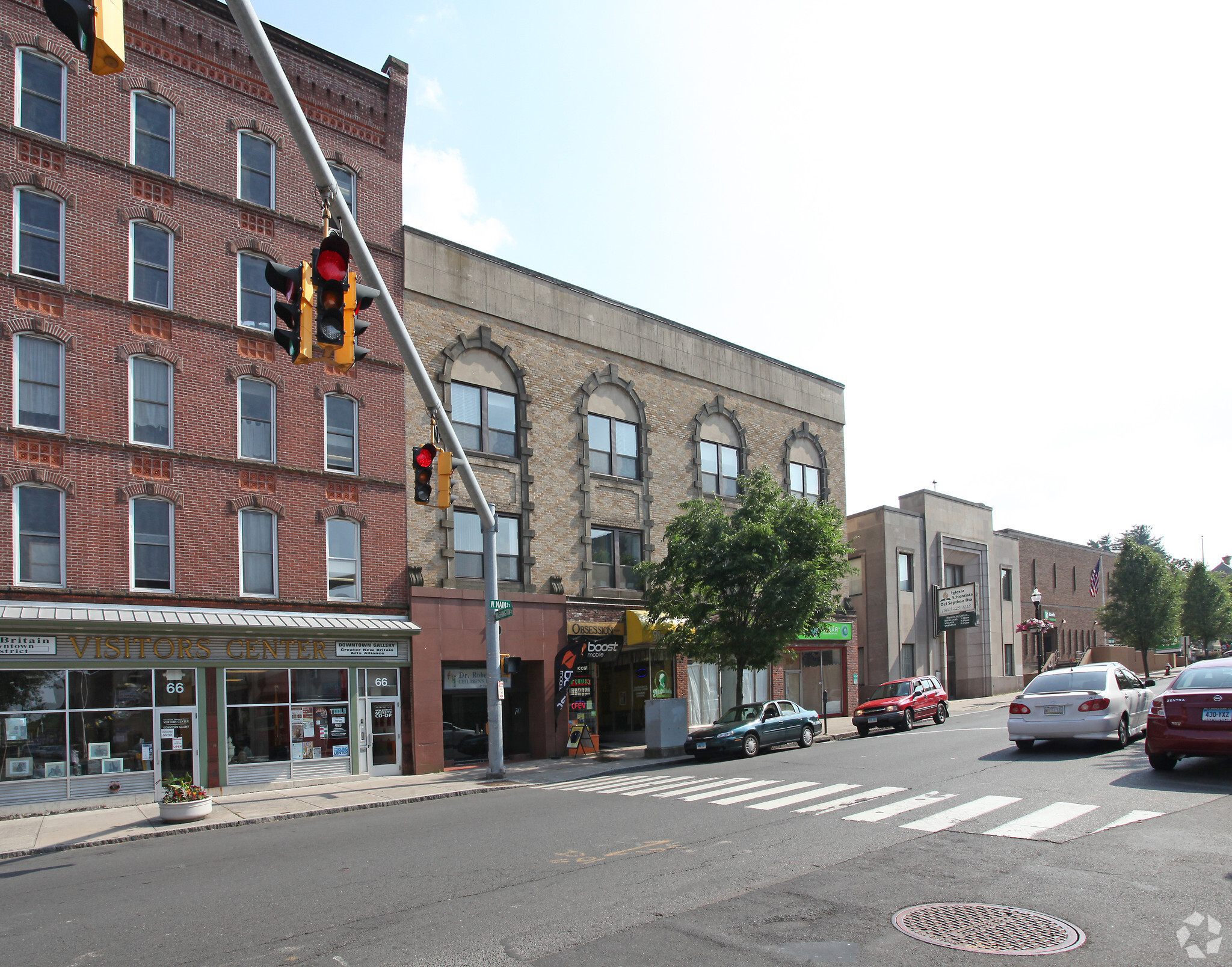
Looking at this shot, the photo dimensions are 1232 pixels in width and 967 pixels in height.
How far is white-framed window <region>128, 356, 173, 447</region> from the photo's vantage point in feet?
65.7

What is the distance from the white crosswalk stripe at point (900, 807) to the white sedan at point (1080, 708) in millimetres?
4185

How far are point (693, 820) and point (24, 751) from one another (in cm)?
1335

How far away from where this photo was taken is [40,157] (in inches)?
763

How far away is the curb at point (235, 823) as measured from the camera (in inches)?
530

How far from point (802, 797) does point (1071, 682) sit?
611cm

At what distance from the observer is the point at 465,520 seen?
25250 millimetres

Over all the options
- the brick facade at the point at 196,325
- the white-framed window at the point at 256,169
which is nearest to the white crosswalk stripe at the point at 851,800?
the brick facade at the point at 196,325

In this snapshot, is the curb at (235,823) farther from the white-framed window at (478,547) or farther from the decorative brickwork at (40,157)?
the decorative brickwork at (40,157)

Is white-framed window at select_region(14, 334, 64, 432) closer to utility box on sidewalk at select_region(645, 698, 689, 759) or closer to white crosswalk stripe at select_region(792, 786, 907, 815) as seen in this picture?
utility box on sidewalk at select_region(645, 698, 689, 759)

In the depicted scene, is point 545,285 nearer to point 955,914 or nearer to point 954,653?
point 955,914

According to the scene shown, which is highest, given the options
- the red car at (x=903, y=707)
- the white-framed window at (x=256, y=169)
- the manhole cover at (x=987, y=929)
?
the white-framed window at (x=256, y=169)

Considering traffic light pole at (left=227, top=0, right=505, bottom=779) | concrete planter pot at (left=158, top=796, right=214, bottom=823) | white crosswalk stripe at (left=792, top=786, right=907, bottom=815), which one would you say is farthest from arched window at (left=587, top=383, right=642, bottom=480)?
white crosswalk stripe at (left=792, top=786, right=907, bottom=815)

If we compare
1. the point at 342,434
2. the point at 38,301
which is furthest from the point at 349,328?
the point at 342,434

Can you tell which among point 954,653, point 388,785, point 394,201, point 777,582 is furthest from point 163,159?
point 954,653
